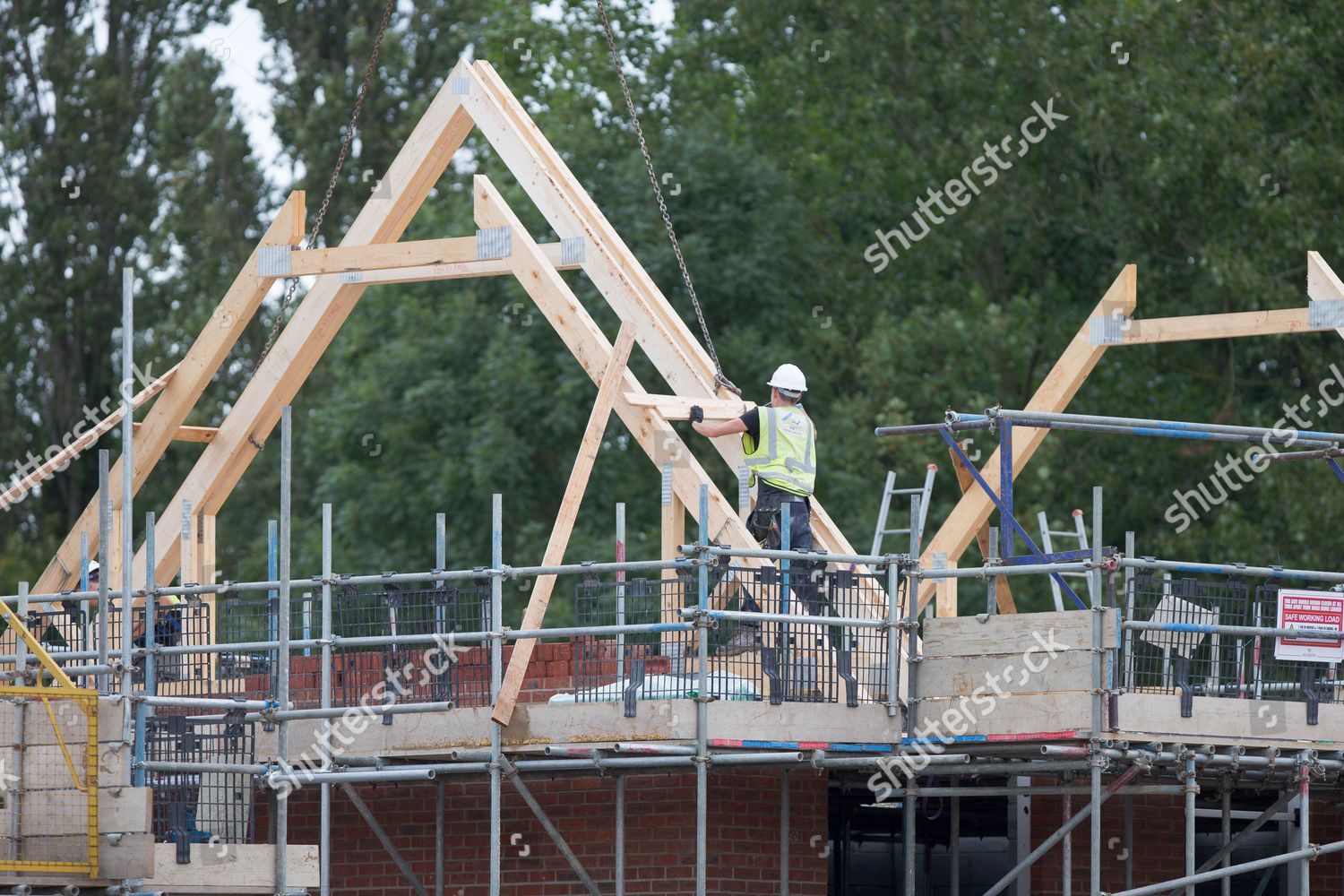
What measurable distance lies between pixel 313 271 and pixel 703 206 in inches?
599

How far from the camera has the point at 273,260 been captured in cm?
1842

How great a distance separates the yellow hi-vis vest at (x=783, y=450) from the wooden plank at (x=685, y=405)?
21cm

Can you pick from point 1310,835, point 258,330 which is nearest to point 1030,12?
point 258,330

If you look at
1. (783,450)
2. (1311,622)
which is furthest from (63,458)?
(1311,622)

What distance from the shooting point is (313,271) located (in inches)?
713

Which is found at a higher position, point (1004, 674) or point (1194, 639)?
point (1194, 639)

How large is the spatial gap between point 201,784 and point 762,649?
393cm

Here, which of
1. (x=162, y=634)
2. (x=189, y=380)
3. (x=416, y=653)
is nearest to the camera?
(x=416, y=653)

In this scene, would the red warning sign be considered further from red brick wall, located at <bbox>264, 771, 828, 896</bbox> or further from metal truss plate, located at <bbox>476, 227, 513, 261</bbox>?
metal truss plate, located at <bbox>476, 227, 513, 261</bbox>

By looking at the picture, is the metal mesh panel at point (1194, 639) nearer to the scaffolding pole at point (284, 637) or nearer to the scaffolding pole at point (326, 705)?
the scaffolding pole at point (326, 705)

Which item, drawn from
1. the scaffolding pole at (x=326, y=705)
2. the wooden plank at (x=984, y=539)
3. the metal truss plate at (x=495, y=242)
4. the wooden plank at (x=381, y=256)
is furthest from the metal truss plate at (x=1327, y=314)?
the scaffolding pole at (x=326, y=705)

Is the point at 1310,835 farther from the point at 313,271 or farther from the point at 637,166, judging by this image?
the point at 637,166

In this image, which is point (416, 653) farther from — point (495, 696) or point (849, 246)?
point (849, 246)

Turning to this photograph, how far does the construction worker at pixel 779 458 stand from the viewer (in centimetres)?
1495
